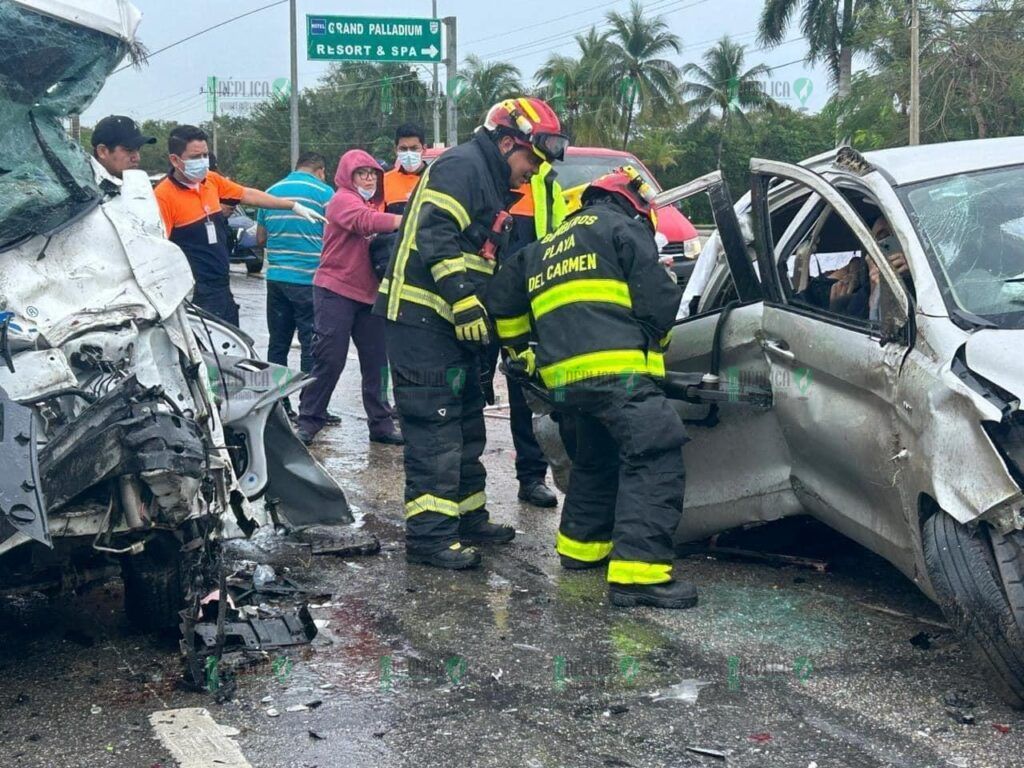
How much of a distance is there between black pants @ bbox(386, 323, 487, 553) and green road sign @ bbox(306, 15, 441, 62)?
21.5 meters

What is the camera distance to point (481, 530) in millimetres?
5844

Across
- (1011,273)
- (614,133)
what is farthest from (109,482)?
(614,133)

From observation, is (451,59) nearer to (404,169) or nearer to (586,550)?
(404,169)

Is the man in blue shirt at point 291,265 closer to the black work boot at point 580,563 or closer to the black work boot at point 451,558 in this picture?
the black work boot at point 451,558

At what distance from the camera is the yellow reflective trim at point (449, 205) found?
529cm

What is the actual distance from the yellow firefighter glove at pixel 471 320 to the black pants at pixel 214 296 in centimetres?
261

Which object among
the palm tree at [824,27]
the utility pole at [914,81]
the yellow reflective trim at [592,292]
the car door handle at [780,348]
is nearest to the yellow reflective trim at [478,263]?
the yellow reflective trim at [592,292]

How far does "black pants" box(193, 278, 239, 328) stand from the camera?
24.6 feet

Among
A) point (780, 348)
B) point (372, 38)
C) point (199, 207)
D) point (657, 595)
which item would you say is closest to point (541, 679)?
point (657, 595)

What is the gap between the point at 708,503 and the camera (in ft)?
17.3

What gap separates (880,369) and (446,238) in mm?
1871

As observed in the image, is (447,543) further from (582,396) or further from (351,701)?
(351,701)

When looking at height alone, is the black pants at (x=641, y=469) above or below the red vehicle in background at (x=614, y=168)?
below

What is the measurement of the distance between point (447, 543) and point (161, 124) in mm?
82003
